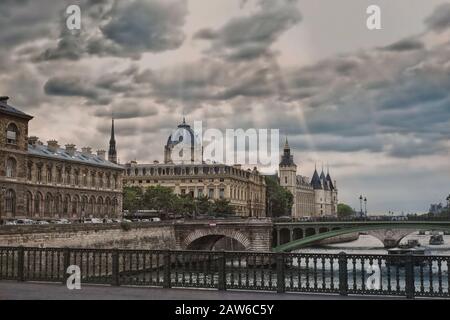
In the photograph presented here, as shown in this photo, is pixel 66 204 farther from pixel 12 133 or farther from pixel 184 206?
pixel 184 206

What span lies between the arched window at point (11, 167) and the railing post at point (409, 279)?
3929 centimetres

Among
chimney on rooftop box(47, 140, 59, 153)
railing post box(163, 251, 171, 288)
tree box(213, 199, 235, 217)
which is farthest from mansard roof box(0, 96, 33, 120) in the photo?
tree box(213, 199, 235, 217)

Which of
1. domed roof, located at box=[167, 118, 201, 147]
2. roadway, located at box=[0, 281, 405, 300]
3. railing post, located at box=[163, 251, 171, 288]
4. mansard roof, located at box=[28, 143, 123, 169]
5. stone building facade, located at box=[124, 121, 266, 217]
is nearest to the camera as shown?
roadway, located at box=[0, 281, 405, 300]

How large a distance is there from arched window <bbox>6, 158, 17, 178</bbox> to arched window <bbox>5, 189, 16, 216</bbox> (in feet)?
4.18

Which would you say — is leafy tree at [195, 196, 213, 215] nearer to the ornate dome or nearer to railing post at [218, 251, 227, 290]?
the ornate dome

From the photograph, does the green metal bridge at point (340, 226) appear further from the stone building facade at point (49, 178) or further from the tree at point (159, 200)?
the stone building facade at point (49, 178)

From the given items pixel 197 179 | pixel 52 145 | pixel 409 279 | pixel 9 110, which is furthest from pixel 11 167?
pixel 197 179

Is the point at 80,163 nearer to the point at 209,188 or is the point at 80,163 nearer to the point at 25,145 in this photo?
the point at 25,145

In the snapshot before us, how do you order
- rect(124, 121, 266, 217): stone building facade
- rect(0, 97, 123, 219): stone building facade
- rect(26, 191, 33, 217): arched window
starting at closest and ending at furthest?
rect(0, 97, 123, 219): stone building facade → rect(26, 191, 33, 217): arched window → rect(124, 121, 266, 217): stone building facade

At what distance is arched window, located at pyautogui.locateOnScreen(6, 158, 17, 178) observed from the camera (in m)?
45.8

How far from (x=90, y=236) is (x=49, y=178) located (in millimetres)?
16590
